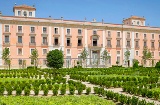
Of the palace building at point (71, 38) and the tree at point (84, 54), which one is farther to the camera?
the tree at point (84, 54)

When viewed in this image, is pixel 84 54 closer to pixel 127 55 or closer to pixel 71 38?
pixel 71 38

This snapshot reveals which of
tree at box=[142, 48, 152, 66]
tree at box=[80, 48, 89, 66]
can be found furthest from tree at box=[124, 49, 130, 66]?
tree at box=[80, 48, 89, 66]

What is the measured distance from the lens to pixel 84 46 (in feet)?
171

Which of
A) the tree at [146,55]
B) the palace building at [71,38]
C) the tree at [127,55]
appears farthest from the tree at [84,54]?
the tree at [146,55]

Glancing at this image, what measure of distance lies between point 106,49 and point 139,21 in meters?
15.3

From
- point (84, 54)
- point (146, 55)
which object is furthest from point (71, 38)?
point (146, 55)

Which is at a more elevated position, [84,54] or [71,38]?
[71,38]

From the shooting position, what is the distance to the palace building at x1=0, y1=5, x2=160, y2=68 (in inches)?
1839

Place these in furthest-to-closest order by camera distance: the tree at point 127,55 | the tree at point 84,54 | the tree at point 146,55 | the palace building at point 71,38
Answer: the tree at point 127,55 → the tree at point 146,55 → the tree at point 84,54 → the palace building at point 71,38

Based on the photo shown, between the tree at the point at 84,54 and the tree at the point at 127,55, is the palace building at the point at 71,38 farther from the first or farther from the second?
the tree at the point at 84,54

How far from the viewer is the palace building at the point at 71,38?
4672cm

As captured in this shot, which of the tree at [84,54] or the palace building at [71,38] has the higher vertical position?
the palace building at [71,38]

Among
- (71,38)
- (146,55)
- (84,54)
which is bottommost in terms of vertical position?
(146,55)

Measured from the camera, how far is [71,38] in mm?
51250
